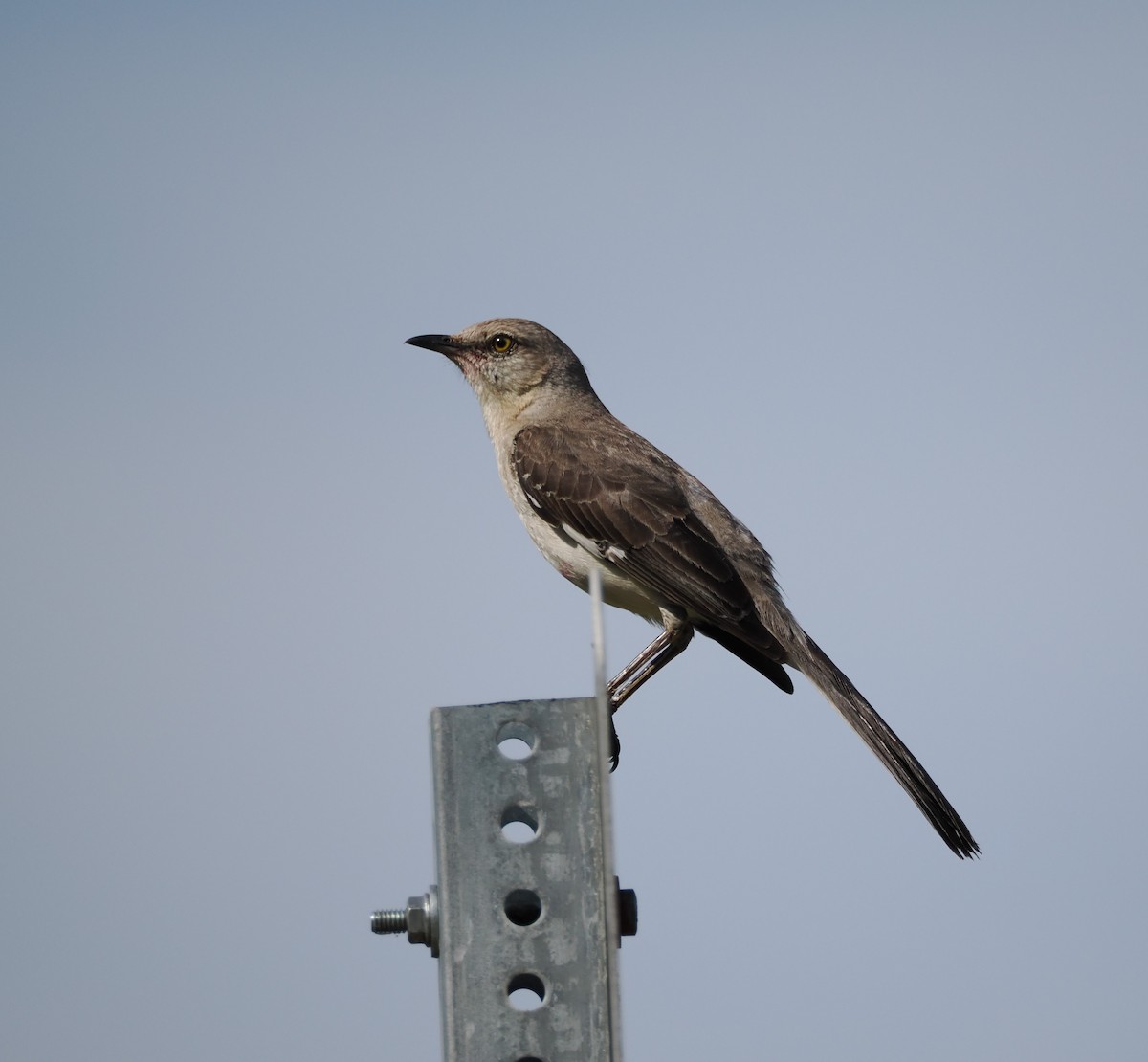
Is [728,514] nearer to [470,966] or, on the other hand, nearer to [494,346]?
[494,346]

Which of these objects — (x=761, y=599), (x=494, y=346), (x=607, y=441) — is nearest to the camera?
(x=761, y=599)

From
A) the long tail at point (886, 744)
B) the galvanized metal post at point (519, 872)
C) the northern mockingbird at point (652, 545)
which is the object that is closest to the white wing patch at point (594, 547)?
the northern mockingbird at point (652, 545)

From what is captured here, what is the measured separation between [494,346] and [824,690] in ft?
10.1

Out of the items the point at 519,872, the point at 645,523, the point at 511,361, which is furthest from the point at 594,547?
the point at 519,872

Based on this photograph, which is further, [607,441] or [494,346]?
[494,346]

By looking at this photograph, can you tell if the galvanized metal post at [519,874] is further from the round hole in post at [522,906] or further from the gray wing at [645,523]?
the gray wing at [645,523]

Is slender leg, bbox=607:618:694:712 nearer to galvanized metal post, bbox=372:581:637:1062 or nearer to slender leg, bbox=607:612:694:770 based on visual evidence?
slender leg, bbox=607:612:694:770

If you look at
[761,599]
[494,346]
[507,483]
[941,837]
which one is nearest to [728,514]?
[761,599]

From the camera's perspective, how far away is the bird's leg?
7578 millimetres

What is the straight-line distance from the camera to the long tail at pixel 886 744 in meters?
6.69

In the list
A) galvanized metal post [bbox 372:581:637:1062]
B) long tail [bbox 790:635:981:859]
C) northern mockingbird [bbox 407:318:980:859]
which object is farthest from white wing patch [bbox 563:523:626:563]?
galvanized metal post [bbox 372:581:637:1062]

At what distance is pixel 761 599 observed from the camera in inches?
312

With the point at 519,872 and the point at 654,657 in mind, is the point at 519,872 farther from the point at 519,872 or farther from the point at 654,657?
the point at 654,657

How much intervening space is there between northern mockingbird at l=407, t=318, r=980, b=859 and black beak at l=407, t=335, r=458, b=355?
0.59 meters
